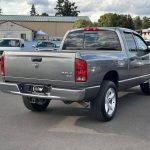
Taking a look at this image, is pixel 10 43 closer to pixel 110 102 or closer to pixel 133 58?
pixel 133 58

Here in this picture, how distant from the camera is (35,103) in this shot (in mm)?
8477

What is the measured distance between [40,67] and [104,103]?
143 centimetres

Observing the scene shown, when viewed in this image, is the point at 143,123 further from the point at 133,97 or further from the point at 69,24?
the point at 69,24

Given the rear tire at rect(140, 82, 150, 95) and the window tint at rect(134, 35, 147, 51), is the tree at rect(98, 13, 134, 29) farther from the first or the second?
the window tint at rect(134, 35, 147, 51)

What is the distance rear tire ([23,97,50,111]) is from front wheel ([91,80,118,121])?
5.22ft

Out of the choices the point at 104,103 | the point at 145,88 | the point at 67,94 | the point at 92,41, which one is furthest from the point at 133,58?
the point at 67,94

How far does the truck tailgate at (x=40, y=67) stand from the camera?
6.81 m

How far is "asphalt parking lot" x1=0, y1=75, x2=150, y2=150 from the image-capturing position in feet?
19.7

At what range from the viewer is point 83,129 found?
276 inches

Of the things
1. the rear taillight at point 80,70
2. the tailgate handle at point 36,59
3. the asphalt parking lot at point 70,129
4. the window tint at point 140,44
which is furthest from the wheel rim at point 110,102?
the window tint at point 140,44

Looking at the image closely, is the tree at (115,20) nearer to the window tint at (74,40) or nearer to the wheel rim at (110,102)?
the window tint at (74,40)

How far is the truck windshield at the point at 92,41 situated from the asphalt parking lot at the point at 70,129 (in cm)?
146

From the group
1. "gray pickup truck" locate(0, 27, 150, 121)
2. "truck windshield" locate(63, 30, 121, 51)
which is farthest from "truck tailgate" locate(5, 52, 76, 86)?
"truck windshield" locate(63, 30, 121, 51)

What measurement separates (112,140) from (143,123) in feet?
4.51
